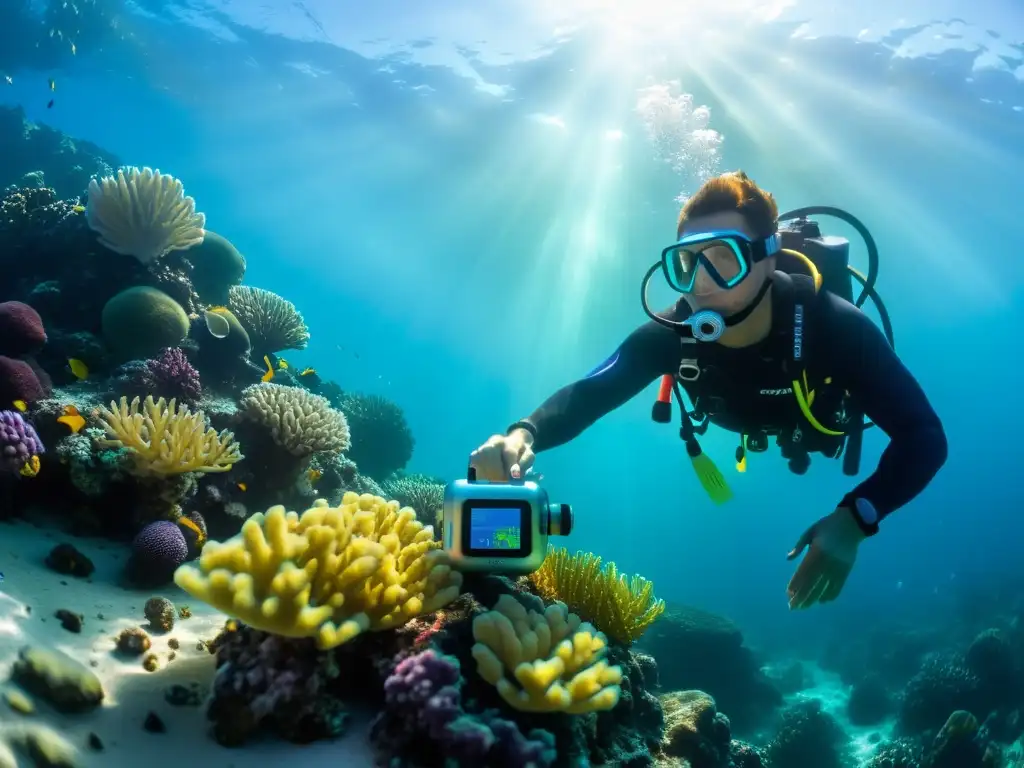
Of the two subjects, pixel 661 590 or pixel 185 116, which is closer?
pixel 185 116

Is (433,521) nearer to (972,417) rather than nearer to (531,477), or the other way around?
(531,477)

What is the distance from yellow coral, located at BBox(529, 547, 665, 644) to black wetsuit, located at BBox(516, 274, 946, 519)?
33.9 inches

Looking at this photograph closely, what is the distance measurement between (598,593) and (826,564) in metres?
1.45

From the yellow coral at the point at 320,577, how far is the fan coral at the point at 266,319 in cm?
642

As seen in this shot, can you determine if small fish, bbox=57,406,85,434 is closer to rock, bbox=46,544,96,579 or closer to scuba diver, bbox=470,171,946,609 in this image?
rock, bbox=46,544,96,579

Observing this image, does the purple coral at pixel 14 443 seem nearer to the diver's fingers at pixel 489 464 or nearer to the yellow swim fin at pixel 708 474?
the diver's fingers at pixel 489 464

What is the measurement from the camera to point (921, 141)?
73.0 ft

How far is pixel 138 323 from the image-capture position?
604cm

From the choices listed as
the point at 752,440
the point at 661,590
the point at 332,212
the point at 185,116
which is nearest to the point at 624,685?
the point at 752,440

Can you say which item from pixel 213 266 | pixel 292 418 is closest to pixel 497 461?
pixel 292 418

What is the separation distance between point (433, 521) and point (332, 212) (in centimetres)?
4251

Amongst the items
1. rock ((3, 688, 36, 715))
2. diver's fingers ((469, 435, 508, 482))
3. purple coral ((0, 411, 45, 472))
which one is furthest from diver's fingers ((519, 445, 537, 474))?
purple coral ((0, 411, 45, 472))

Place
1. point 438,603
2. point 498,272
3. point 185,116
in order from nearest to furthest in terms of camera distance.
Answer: point 438,603 < point 185,116 < point 498,272

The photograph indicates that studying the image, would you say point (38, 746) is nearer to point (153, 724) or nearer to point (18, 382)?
point (153, 724)
